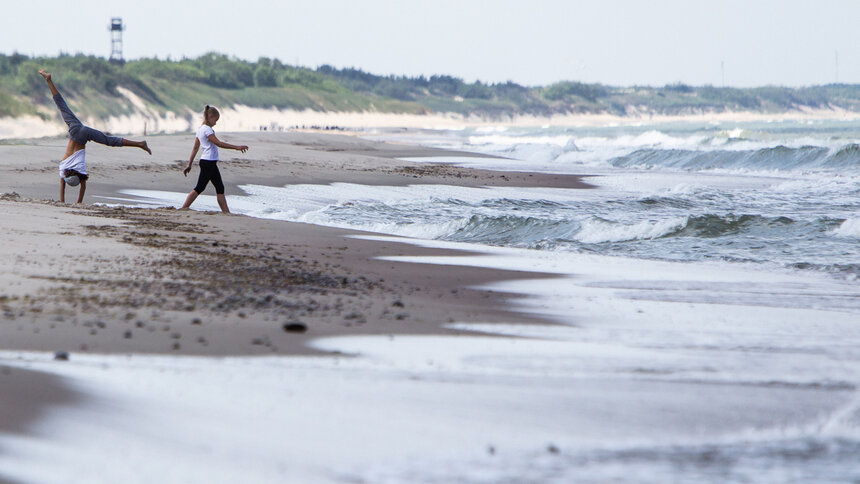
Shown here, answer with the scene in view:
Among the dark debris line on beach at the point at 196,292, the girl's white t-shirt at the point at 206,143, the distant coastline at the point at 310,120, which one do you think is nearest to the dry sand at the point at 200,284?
the dark debris line on beach at the point at 196,292

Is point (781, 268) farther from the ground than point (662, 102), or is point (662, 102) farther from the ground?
point (662, 102)

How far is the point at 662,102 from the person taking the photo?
6841 inches

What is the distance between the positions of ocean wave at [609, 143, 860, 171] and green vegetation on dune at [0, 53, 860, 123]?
32.1 meters

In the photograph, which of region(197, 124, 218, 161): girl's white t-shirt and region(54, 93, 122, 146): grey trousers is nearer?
region(54, 93, 122, 146): grey trousers

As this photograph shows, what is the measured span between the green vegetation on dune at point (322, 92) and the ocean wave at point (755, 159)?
105 feet

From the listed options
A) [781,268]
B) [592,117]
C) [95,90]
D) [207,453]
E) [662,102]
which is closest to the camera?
[207,453]

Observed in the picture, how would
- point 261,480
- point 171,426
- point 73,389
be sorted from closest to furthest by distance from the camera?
point 261,480 → point 171,426 → point 73,389

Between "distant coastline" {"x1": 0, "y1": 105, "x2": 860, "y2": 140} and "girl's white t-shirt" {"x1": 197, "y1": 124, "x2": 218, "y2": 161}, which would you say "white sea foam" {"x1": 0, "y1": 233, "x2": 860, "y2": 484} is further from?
"distant coastline" {"x1": 0, "y1": 105, "x2": 860, "y2": 140}

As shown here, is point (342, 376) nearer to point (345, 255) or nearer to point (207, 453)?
point (207, 453)

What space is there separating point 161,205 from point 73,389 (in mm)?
9608

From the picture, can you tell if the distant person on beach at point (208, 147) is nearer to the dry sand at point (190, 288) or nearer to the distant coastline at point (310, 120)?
the dry sand at point (190, 288)

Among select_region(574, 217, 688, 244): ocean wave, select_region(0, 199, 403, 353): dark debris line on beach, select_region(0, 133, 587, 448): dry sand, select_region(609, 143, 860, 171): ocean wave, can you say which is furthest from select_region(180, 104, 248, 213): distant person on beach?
select_region(609, 143, 860, 171): ocean wave

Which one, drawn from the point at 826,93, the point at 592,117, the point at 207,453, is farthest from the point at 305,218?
the point at 826,93

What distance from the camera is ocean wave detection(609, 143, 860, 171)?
95.6 feet
